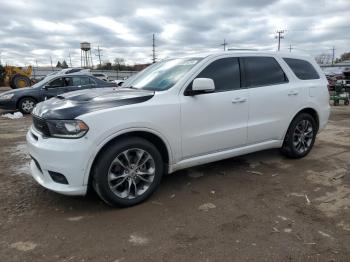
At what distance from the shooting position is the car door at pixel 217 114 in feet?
13.9

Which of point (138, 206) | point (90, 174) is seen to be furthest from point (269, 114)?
point (90, 174)

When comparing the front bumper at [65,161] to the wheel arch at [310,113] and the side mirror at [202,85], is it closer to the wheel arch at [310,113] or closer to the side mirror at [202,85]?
the side mirror at [202,85]

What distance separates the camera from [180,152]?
4211 millimetres

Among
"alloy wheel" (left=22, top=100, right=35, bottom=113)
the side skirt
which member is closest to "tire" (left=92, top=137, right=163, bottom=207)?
the side skirt

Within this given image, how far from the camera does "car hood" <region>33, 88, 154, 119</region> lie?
356cm

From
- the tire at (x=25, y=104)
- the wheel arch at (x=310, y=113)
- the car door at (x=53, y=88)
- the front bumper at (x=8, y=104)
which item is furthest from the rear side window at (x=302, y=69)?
Answer: the front bumper at (x=8, y=104)

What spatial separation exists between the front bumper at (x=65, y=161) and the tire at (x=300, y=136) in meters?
3.43

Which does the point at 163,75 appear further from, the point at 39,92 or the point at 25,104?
the point at 25,104

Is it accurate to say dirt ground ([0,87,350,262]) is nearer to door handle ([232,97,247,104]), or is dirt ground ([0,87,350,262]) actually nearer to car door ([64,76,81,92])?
door handle ([232,97,247,104])

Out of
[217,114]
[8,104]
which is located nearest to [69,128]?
[217,114]

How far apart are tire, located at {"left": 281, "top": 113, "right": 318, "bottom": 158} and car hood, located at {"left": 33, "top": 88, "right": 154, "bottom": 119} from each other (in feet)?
8.54

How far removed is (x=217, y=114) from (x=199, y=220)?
57.1 inches

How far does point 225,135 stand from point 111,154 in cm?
166

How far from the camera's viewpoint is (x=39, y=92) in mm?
12359
